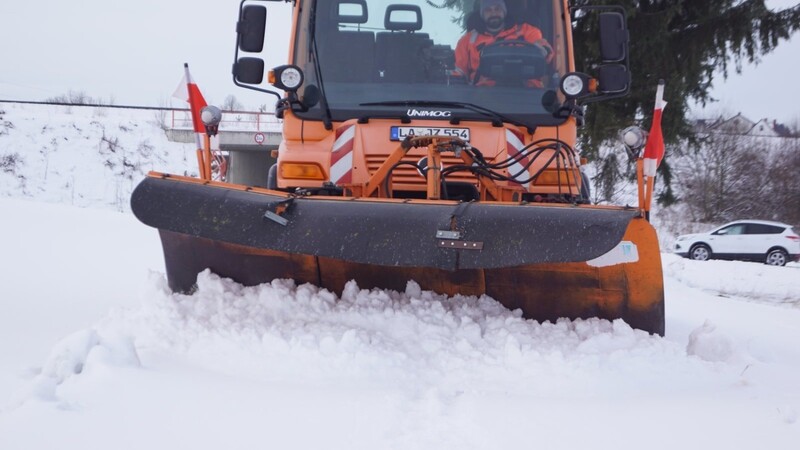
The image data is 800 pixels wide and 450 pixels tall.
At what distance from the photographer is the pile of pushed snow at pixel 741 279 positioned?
39.2ft

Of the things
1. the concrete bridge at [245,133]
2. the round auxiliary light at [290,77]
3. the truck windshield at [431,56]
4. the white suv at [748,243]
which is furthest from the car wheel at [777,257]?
the round auxiliary light at [290,77]

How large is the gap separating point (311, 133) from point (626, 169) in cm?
894

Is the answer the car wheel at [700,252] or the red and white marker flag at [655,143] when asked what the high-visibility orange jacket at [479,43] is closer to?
the red and white marker flag at [655,143]

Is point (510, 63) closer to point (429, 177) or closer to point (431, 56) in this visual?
point (431, 56)

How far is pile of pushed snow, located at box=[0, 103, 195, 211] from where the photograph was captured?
26.3m

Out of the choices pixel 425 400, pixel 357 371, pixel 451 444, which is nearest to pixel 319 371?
pixel 357 371

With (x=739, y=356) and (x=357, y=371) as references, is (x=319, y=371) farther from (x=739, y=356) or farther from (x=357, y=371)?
(x=739, y=356)

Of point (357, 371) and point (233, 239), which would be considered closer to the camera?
point (357, 371)

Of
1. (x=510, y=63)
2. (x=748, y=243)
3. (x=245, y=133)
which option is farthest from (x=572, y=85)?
(x=748, y=243)

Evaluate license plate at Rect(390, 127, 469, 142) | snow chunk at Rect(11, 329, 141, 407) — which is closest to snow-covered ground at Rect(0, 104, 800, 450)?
snow chunk at Rect(11, 329, 141, 407)

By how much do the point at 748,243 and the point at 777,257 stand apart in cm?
74

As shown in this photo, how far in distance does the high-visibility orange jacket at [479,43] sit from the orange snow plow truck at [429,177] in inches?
0.4

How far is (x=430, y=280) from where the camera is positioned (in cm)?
434

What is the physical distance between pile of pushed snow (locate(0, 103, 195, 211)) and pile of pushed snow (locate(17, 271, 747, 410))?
20776mm
